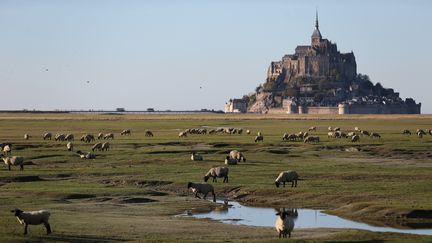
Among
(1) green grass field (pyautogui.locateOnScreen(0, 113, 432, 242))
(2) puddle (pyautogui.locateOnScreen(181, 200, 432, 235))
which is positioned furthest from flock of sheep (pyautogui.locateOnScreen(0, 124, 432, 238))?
(2) puddle (pyautogui.locateOnScreen(181, 200, 432, 235))

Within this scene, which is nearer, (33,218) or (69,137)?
(33,218)

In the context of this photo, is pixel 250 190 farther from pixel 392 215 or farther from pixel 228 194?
pixel 392 215

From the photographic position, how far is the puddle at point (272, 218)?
93.5 ft

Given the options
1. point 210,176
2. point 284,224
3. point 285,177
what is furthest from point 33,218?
point 210,176

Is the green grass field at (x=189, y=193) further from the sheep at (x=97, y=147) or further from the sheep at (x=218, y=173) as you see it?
the sheep at (x=97, y=147)

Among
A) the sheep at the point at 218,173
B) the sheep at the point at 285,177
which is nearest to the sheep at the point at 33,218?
the sheep at the point at 285,177

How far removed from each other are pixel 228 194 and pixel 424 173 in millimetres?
10919

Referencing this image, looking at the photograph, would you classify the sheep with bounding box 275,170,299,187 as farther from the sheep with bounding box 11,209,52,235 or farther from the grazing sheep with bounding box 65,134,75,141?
the grazing sheep with bounding box 65,134,75,141

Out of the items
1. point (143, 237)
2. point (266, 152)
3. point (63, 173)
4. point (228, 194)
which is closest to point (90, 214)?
point (143, 237)

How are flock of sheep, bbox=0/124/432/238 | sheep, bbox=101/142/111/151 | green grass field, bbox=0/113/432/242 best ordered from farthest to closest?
sheep, bbox=101/142/111/151 < green grass field, bbox=0/113/432/242 < flock of sheep, bbox=0/124/432/238

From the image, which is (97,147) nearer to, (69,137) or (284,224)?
(69,137)

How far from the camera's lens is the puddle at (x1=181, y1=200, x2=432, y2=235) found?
1121 inches

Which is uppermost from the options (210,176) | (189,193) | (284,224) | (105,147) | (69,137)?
(69,137)

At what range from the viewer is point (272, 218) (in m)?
31.2
